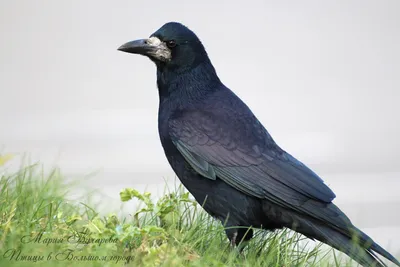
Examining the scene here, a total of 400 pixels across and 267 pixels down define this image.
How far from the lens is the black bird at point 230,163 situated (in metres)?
4.39

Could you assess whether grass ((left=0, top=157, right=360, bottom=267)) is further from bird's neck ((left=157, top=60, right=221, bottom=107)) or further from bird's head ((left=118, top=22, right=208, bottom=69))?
bird's head ((left=118, top=22, right=208, bottom=69))

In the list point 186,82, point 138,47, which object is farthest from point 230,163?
point 138,47

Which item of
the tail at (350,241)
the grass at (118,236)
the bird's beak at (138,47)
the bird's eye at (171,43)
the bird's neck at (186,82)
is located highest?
the bird's eye at (171,43)

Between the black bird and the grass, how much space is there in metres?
0.16

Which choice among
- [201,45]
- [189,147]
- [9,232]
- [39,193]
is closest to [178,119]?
[189,147]

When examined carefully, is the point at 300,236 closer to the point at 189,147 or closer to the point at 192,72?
the point at 189,147

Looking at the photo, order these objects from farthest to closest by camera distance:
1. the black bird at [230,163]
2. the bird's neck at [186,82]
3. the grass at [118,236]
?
the bird's neck at [186,82] < the black bird at [230,163] < the grass at [118,236]

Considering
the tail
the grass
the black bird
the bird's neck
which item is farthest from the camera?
the bird's neck

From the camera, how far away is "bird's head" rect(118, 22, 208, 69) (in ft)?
15.8

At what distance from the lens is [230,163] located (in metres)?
4.51

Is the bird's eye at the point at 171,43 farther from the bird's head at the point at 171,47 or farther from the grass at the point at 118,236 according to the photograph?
the grass at the point at 118,236

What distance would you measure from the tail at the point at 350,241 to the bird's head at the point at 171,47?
1349mm

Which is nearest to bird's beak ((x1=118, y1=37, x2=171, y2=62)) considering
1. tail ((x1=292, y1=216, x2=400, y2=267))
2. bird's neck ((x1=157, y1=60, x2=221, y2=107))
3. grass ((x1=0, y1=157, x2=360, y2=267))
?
bird's neck ((x1=157, y1=60, x2=221, y2=107))

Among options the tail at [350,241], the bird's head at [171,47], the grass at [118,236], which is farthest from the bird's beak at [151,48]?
the tail at [350,241]
